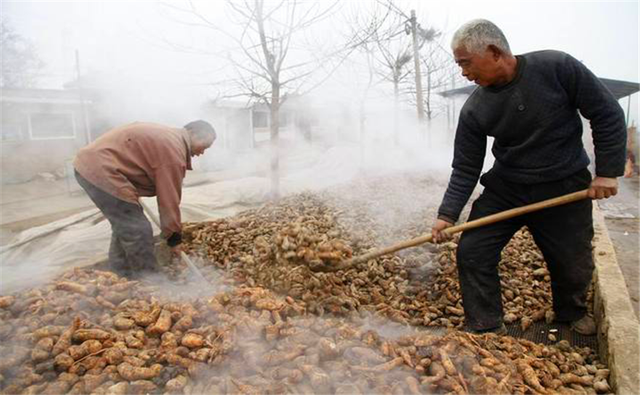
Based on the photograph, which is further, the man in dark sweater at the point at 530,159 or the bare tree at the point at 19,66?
the bare tree at the point at 19,66

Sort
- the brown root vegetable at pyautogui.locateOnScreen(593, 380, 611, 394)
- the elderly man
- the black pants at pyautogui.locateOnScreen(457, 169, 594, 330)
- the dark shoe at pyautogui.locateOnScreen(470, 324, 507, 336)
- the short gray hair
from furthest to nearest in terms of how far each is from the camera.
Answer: the elderly man → the dark shoe at pyautogui.locateOnScreen(470, 324, 507, 336) → the black pants at pyautogui.locateOnScreen(457, 169, 594, 330) → the short gray hair → the brown root vegetable at pyautogui.locateOnScreen(593, 380, 611, 394)

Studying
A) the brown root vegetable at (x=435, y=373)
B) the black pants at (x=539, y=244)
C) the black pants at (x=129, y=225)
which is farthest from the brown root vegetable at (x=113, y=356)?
the black pants at (x=539, y=244)

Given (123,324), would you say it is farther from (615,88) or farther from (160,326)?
(615,88)

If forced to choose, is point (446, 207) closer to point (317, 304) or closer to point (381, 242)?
point (317, 304)

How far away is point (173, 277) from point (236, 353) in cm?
191

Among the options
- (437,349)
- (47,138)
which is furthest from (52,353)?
(47,138)

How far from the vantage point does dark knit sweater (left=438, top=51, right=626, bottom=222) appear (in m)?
2.18

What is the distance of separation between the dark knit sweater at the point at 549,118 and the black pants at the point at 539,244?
10cm

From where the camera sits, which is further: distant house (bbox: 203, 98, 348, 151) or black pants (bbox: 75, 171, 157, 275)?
distant house (bbox: 203, 98, 348, 151)

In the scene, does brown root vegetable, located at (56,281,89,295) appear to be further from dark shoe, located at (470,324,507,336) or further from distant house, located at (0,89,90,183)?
distant house, located at (0,89,90,183)

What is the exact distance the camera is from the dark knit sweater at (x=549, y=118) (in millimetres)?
2178

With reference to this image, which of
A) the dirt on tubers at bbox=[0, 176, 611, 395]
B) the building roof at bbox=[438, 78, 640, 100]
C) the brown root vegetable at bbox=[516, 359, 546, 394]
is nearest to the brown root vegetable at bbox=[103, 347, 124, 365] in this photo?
the dirt on tubers at bbox=[0, 176, 611, 395]

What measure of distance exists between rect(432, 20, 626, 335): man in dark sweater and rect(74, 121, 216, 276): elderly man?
196cm

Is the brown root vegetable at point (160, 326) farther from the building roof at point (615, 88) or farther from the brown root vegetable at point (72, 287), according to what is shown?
the building roof at point (615, 88)
